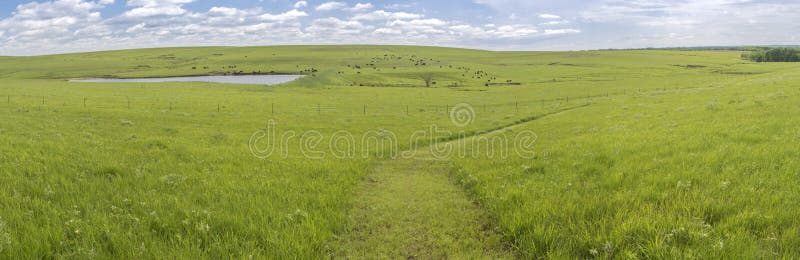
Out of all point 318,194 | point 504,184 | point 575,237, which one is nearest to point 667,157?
Result: point 504,184

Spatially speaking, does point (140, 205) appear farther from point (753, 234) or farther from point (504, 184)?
point (753, 234)

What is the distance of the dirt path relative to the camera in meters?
7.51

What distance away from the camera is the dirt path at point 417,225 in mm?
7508

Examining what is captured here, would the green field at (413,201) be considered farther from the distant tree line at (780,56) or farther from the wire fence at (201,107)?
the distant tree line at (780,56)

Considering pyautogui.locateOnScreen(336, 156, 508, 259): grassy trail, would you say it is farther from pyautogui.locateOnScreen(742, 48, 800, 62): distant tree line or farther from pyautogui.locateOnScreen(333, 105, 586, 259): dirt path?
pyautogui.locateOnScreen(742, 48, 800, 62): distant tree line

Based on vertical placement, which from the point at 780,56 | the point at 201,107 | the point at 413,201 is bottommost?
the point at 413,201

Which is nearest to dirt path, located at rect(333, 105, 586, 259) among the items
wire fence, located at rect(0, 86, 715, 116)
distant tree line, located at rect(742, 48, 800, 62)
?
wire fence, located at rect(0, 86, 715, 116)

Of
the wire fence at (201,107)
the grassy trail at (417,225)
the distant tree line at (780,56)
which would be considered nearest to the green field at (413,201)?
the grassy trail at (417,225)

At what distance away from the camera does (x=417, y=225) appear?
8.77m

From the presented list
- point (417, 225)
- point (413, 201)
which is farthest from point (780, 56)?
point (417, 225)

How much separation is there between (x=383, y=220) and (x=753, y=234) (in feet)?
21.8

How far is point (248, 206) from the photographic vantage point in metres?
8.95

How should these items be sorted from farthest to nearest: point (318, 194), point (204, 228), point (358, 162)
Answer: point (358, 162) < point (318, 194) < point (204, 228)

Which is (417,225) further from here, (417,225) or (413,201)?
(413,201)
